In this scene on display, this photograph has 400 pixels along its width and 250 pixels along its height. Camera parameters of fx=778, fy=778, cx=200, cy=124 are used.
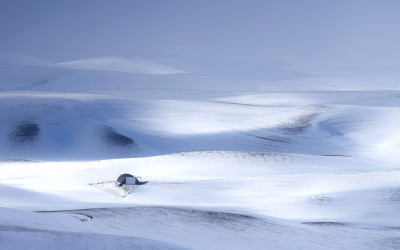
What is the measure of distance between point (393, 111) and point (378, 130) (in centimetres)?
770

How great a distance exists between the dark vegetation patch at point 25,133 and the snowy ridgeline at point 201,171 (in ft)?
0.30

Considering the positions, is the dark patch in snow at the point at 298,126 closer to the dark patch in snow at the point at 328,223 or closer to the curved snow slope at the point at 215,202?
the curved snow slope at the point at 215,202

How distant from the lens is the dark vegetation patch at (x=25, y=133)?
58.3 m

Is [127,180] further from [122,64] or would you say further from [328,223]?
[122,64]

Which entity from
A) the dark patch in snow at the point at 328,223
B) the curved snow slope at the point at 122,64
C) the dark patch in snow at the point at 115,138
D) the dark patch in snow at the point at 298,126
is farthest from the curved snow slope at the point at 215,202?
the curved snow slope at the point at 122,64

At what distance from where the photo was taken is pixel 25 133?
59.8 m

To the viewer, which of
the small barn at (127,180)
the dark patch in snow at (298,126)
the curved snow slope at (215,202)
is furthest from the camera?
the dark patch in snow at (298,126)

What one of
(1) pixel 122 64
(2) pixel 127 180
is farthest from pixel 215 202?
(1) pixel 122 64

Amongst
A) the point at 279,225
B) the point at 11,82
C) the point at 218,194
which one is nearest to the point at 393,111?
the point at 218,194

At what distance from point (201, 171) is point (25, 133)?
73.5 ft

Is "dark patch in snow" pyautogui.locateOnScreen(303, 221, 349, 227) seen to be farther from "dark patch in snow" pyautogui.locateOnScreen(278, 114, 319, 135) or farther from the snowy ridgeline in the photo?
"dark patch in snow" pyautogui.locateOnScreen(278, 114, 319, 135)

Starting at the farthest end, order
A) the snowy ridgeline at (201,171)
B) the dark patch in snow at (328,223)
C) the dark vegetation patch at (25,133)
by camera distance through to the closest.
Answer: the dark vegetation patch at (25,133) < the dark patch in snow at (328,223) < the snowy ridgeline at (201,171)

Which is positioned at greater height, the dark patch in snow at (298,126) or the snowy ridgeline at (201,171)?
the dark patch in snow at (298,126)

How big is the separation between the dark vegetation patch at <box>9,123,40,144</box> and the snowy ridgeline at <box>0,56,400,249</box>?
0.09 meters
